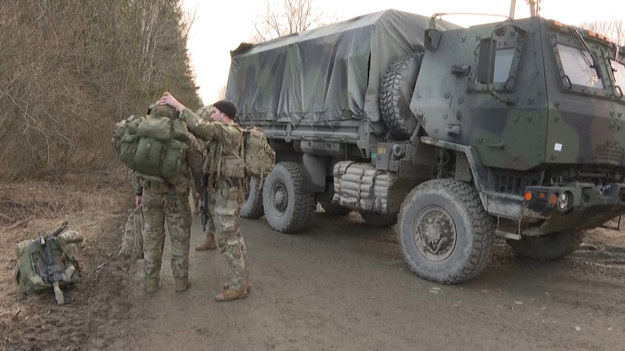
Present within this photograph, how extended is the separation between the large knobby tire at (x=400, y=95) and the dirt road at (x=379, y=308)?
5.25 feet

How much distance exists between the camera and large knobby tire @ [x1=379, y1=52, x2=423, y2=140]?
6.02 metres

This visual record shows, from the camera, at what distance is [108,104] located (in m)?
12.4

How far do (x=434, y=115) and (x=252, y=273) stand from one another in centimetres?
256

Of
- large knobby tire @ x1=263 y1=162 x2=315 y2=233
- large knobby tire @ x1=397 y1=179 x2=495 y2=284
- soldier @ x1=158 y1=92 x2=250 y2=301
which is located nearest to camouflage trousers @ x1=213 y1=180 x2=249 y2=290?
soldier @ x1=158 y1=92 x2=250 y2=301

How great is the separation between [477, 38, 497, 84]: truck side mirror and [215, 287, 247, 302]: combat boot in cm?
298

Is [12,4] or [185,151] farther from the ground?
[12,4]

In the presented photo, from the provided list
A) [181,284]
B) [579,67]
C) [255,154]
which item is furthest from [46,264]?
[579,67]

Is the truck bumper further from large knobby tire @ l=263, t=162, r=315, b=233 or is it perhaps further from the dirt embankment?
the dirt embankment

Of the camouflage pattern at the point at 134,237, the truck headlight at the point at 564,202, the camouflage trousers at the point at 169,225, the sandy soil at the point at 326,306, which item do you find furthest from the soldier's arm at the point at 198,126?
the truck headlight at the point at 564,202

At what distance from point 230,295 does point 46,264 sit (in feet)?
5.16

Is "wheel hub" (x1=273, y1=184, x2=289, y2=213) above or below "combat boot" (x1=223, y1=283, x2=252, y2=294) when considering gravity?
above


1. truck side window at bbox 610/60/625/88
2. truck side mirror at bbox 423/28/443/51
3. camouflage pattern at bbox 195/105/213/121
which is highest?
truck side mirror at bbox 423/28/443/51

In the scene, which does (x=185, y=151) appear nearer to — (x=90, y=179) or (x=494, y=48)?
(x=494, y=48)

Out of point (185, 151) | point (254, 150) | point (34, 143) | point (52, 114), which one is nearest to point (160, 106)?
point (185, 151)
